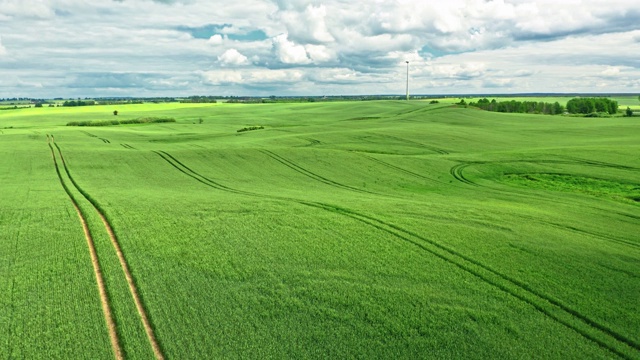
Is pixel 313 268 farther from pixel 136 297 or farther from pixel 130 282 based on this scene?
pixel 130 282

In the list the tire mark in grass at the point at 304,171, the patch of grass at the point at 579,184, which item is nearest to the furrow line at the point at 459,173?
the patch of grass at the point at 579,184

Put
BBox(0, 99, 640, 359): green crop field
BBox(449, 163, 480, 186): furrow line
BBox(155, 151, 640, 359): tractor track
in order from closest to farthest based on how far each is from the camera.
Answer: BBox(0, 99, 640, 359): green crop field < BBox(155, 151, 640, 359): tractor track < BBox(449, 163, 480, 186): furrow line

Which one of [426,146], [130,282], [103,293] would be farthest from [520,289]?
[426,146]

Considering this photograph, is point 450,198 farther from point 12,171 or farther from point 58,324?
point 12,171

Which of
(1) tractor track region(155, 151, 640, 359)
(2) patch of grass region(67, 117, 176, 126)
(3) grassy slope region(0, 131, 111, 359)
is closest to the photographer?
(3) grassy slope region(0, 131, 111, 359)

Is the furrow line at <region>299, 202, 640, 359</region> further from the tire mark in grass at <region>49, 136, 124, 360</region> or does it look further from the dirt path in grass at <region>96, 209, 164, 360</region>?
the tire mark in grass at <region>49, 136, 124, 360</region>

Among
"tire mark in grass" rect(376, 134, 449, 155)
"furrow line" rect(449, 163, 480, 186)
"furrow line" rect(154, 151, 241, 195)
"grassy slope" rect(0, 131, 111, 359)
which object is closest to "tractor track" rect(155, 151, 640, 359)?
"grassy slope" rect(0, 131, 111, 359)

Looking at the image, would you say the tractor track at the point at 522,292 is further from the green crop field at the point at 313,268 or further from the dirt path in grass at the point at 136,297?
the dirt path in grass at the point at 136,297
